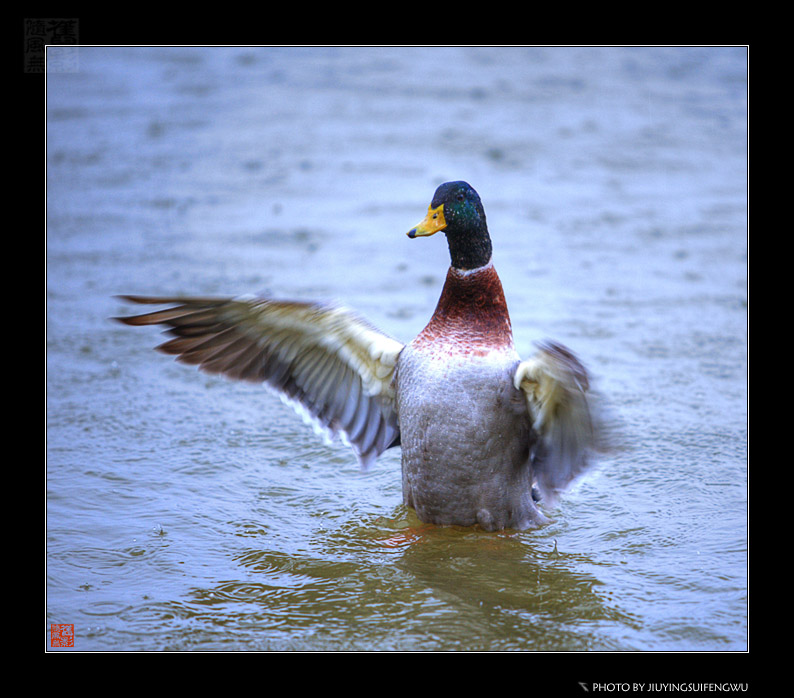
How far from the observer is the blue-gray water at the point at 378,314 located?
14.6 ft

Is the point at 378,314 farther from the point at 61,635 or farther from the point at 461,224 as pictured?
the point at 61,635

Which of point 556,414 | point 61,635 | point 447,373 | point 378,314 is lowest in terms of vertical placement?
point 61,635

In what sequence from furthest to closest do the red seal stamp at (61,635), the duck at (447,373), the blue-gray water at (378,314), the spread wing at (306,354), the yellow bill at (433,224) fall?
the spread wing at (306,354)
the yellow bill at (433,224)
the duck at (447,373)
the blue-gray water at (378,314)
the red seal stamp at (61,635)

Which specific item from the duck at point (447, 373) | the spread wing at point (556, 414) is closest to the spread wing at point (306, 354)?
the duck at point (447, 373)

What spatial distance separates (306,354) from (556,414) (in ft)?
4.66

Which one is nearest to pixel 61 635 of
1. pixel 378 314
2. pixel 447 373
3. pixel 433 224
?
pixel 447 373

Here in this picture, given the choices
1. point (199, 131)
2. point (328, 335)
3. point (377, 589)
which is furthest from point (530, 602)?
point (199, 131)

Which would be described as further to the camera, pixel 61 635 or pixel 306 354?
pixel 306 354

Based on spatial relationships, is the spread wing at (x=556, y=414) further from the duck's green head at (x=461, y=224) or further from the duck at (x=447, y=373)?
the duck's green head at (x=461, y=224)

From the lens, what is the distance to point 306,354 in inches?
202

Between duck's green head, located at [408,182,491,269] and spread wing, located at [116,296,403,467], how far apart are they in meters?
0.58

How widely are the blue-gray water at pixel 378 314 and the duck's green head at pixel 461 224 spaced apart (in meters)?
1.13

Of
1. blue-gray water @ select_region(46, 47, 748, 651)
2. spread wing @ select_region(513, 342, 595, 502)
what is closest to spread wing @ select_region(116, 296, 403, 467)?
blue-gray water @ select_region(46, 47, 748, 651)

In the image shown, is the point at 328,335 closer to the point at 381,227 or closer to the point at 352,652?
the point at 352,652
